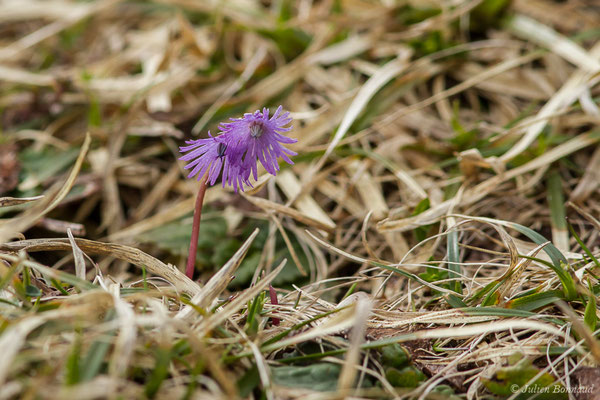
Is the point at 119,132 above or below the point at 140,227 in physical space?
above

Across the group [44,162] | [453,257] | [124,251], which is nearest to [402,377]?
[453,257]

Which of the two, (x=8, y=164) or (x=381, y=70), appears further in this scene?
(x=381, y=70)

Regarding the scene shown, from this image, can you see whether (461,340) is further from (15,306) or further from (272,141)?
(15,306)

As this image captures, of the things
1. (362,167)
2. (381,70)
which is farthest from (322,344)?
(381,70)

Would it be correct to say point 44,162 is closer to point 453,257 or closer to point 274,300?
point 274,300

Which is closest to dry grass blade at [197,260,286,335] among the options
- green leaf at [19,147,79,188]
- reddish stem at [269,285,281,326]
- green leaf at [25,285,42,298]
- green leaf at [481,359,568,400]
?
reddish stem at [269,285,281,326]

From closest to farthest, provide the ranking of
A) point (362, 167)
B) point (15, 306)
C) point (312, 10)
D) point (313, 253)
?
point (15, 306)
point (313, 253)
point (362, 167)
point (312, 10)

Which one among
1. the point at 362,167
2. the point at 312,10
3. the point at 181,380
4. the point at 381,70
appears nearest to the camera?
the point at 181,380
